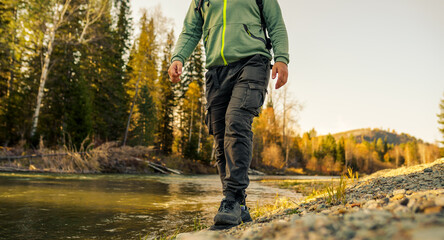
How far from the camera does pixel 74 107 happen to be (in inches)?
538

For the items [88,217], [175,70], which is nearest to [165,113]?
[88,217]

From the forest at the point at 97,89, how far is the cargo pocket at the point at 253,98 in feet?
4.63

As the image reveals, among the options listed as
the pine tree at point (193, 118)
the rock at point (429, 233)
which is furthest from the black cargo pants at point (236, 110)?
the pine tree at point (193, 118)

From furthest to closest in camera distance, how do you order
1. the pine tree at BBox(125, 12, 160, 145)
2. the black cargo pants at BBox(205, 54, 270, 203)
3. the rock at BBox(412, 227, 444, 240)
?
the pine tree at BBox(125, 12, 160, 145)
the black cargo pants at BBox(205, 54, 270, 203)
the rock at BBox(412, 227, 444, 240)

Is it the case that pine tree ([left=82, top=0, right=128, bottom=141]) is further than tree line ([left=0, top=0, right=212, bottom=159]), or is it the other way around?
pine tree ([left=82, top=0, right=128, bottom=141])

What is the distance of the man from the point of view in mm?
2240

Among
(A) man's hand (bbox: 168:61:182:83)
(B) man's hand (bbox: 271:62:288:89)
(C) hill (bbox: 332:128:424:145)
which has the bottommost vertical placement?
(B) man's hand (bbox: 271:62:288:89)

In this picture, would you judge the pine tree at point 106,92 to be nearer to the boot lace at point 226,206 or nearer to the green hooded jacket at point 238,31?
the green hooded jacket at point 238,31

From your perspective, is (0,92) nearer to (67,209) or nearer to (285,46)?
(67,209)

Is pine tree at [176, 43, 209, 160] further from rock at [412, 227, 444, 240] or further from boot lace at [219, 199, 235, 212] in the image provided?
rock at [412, 227, 444, 240]

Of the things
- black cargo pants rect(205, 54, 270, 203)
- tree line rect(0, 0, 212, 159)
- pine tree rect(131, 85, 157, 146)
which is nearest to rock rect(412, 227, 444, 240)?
black cargo pants rect(205, 54, 270, 203)

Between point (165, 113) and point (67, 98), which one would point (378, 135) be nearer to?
point (165, 113)

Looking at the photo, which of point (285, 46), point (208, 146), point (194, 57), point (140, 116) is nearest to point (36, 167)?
point (285, 46)

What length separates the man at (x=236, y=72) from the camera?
88.2 inches
